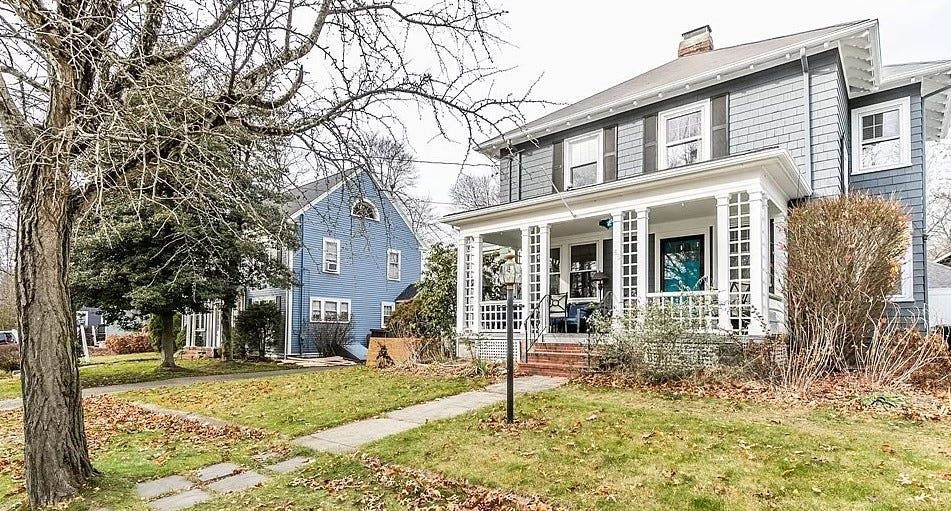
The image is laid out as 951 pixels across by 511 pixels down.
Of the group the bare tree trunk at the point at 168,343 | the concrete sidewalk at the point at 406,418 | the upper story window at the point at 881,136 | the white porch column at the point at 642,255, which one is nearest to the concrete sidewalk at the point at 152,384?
the bare tree trunk at the point at 168,343

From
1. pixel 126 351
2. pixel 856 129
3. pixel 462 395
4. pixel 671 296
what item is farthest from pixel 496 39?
pixel 126 351

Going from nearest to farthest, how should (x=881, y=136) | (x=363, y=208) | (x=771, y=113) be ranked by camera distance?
(x=363, y=208) → (x=771, y=113) → (x=881, y=136)

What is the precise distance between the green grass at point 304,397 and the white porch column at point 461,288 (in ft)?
7.53

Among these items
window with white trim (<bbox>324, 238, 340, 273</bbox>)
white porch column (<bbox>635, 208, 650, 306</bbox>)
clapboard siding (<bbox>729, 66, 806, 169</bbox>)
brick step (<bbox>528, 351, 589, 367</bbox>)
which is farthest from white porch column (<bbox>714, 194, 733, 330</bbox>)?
window with white trim (<bbox>324, 238, 340, 273</bbox>)

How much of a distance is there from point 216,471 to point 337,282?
1714 centimetres

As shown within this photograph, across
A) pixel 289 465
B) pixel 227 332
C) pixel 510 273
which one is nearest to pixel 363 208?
pixel 510 273

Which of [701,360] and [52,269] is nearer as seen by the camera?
[52,269]

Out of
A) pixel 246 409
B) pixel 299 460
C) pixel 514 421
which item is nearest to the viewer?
pixel 299 460

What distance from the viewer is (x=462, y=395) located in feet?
27.1

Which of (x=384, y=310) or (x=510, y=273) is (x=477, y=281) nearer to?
(x=510, y=273)

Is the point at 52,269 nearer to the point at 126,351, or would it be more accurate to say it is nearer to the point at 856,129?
the point at 856,129

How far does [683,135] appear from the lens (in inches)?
472

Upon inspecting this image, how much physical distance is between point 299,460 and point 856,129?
41.7ft

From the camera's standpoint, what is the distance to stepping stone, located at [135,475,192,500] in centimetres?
449
